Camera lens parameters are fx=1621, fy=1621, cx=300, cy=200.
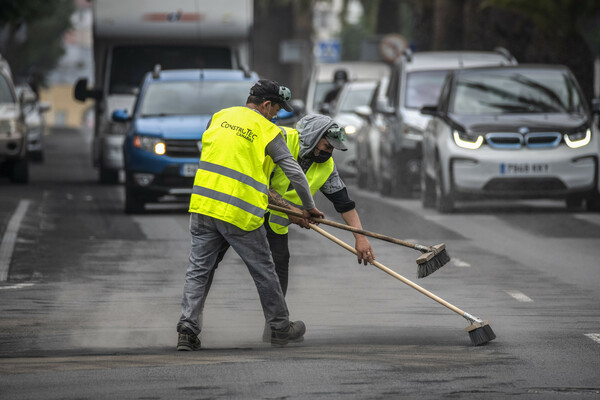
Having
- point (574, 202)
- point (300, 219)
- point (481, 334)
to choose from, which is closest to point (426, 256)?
point (481, 334)

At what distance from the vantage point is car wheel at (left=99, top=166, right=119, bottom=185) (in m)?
24.8

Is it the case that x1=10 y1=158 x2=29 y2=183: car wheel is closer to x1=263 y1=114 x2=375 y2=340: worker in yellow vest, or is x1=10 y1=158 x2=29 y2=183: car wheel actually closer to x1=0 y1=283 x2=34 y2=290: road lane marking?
x1=0 y1=283 x2=34 y2=290: road lane marking

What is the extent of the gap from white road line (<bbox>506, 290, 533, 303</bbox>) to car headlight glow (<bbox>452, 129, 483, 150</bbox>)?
7039 mm

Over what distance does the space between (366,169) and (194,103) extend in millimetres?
5634

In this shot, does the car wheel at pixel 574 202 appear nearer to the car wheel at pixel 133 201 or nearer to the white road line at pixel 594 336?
the car wheel at pixel 133 201

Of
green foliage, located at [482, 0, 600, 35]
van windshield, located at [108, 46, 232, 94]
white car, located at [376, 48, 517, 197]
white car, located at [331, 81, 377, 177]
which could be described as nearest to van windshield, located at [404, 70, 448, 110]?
white car, located at [376, 48, 517, 197]

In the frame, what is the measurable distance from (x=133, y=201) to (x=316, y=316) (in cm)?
891

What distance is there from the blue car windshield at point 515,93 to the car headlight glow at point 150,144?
345 cm

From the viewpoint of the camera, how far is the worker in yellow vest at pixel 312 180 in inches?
342

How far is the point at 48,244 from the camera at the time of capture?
15047 mm

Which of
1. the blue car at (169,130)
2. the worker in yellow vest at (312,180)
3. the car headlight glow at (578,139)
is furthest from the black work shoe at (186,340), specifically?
the car headlight glow at (578,139)

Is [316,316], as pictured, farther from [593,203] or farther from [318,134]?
[593,203]

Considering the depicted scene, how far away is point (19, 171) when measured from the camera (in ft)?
83.0

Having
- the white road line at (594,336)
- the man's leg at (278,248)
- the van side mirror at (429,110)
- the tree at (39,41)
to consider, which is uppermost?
the man's leg at (278,248)
